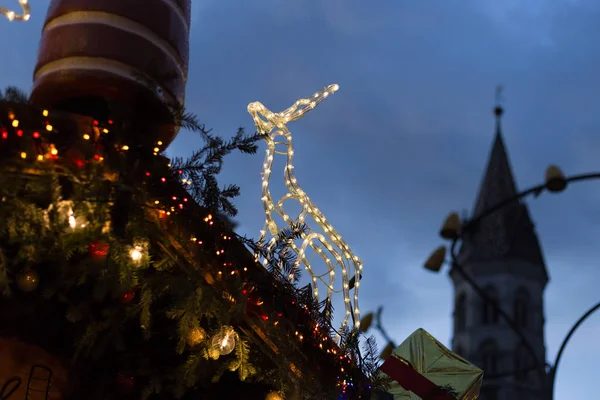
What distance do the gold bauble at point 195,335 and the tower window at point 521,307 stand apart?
5539 centimetres

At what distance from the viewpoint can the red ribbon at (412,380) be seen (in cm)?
466

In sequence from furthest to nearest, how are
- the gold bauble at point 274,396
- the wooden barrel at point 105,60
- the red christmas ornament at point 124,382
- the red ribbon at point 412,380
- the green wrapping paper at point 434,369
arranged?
the green wrapping paper at point 434,369, the red ribbon at point 412,380, the gold bauble at point 274,396, the red christmas ornament at point 124,382, the wooden barrel at point 105,60

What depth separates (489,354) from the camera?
182 feet

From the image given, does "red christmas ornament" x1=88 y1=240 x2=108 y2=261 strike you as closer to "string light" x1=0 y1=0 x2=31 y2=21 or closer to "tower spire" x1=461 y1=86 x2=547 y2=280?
"string light" x1=0 y1=0 x2=31 y2=21

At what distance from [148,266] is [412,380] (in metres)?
2.18

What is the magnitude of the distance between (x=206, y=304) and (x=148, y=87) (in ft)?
2.57

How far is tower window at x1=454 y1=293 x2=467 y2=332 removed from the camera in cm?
5794

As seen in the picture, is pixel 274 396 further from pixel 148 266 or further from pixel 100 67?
pixel 100 67

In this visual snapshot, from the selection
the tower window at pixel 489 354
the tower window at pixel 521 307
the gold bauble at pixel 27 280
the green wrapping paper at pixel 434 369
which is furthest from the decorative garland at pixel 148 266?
the tower window at pixel 521 307

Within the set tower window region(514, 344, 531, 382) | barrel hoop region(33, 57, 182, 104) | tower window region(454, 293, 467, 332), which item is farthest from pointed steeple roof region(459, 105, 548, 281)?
barrel hoop region(33, 57, 182, 104)

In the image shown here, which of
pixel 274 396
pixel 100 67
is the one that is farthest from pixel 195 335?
pixel 100 67

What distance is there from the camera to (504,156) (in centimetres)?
6134

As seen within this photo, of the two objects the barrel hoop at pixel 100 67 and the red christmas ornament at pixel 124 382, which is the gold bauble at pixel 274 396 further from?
the barrel hoop at pixel 100 67

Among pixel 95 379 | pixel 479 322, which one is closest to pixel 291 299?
pixel 95 379
